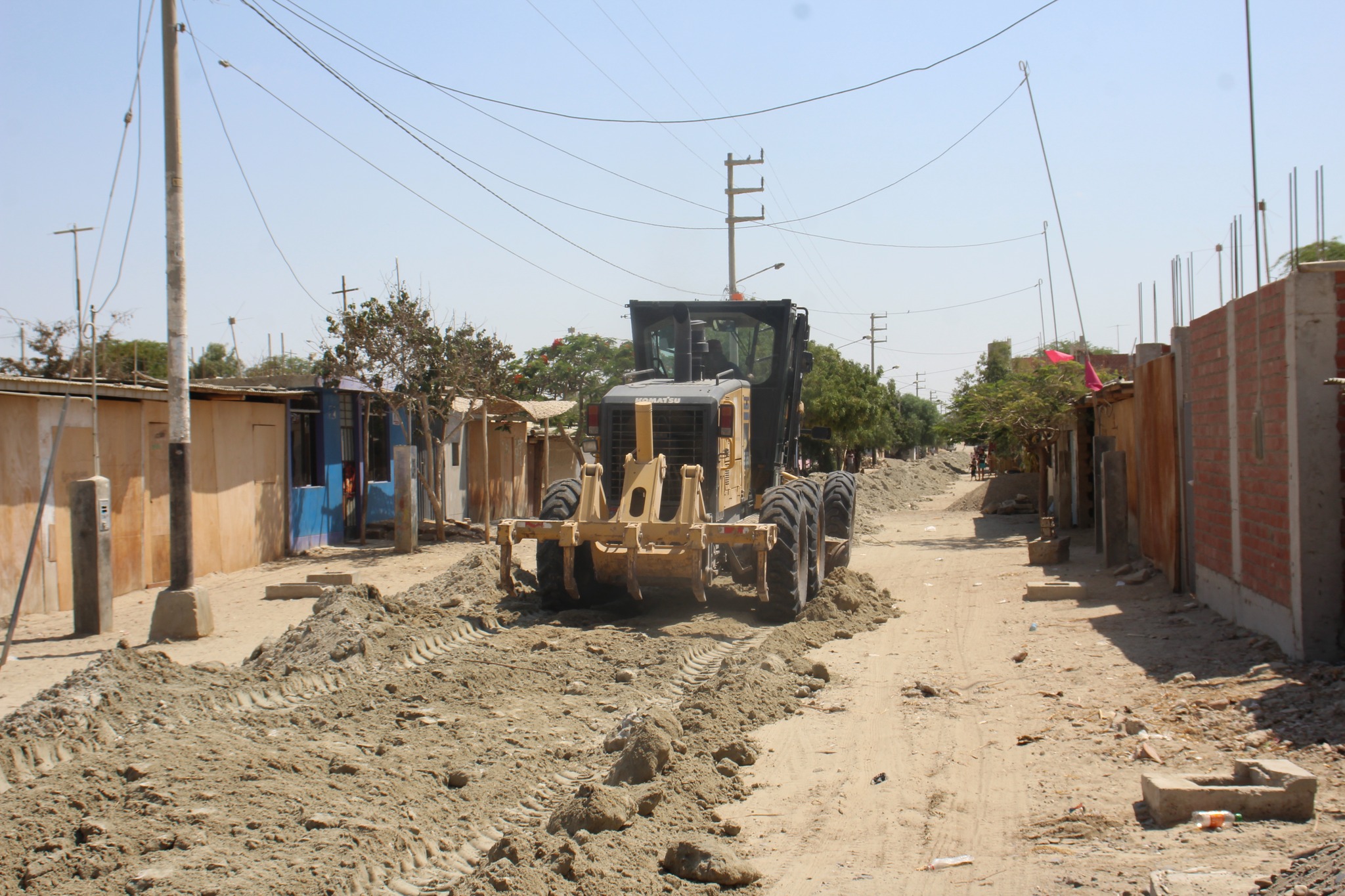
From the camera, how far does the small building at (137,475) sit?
35.8ft

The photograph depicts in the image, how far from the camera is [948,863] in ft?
14.1

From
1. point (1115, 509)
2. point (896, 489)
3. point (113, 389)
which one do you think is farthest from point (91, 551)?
point (896, 489)

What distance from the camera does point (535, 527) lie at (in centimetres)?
948

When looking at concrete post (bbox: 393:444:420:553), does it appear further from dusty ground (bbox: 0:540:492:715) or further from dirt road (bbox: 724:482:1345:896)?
dirt road (bbox: 724:482:1345:896)

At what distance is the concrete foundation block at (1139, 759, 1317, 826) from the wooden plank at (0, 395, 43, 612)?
35.3 ft

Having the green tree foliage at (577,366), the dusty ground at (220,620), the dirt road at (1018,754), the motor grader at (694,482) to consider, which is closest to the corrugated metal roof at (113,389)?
the dusty ground at (220,620)

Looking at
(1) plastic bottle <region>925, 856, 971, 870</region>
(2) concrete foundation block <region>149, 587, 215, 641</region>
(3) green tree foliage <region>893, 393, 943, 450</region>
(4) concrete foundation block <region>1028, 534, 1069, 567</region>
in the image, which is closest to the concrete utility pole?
(2) concrete foundation block <region>149, 587, 215, 641</region>

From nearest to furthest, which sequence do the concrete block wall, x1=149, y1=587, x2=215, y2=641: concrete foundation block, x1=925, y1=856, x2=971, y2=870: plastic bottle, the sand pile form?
the sand pile
x1=925, y1=856, x2=971, y2=870: plastic bottle
the concrete block wall
x1=149, y1=587, x2=215, y2=641: concrete foundation block

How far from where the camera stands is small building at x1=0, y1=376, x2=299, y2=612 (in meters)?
10.9

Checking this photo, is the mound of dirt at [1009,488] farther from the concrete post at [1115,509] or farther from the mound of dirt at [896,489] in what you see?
the concrete post at [1115,509]

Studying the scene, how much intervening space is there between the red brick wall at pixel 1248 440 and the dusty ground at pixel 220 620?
8.27 metres

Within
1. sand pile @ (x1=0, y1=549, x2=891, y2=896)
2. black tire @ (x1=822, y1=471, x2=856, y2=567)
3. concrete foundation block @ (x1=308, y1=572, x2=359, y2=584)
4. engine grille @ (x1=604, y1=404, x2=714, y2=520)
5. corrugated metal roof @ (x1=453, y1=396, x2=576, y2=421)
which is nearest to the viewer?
sand pile @ (x1=0, y1=549, x2=891, y2=896)

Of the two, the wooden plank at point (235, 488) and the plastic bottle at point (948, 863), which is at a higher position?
the wooden plank at point (235, 488)

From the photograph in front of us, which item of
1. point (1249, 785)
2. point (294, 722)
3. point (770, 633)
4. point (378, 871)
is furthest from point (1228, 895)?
point (770, 633)
